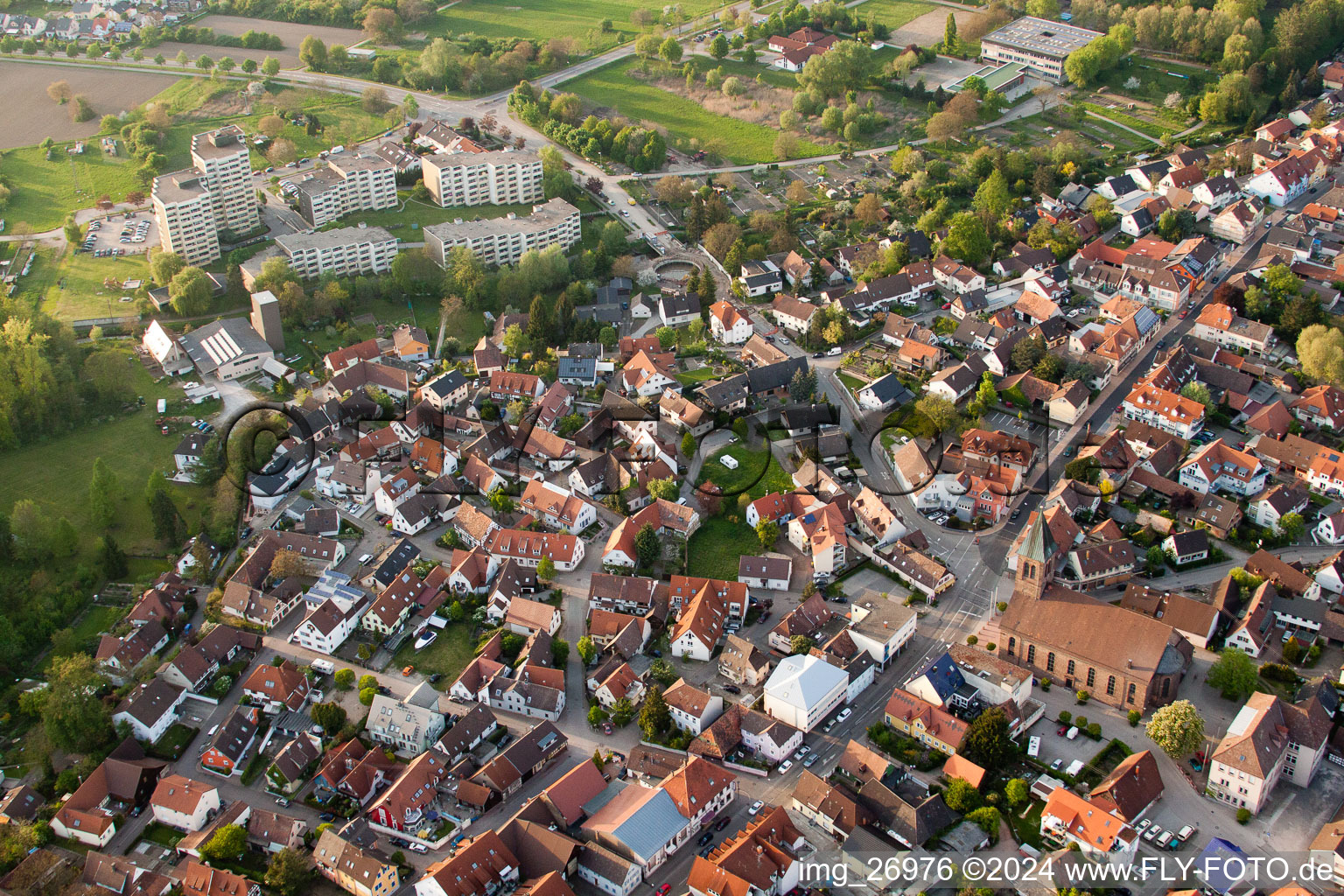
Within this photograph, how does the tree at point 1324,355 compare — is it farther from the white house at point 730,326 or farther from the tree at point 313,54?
the tree at point 313,54

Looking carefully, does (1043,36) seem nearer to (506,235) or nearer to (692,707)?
(506,235)

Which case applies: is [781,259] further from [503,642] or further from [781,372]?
[503,642]

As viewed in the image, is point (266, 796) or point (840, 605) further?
point (840, 605)

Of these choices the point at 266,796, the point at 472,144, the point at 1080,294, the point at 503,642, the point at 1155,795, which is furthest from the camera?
the point at 472,144

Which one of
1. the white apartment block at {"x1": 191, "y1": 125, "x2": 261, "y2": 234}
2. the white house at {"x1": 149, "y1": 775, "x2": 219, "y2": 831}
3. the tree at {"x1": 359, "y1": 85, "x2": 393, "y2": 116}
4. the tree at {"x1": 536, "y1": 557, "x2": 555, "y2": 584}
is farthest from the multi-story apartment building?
the white house at {"x1": 149, "y1": 775, "x2": 219, "y2": 831}

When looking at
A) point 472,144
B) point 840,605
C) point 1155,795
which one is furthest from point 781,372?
point 472,144
